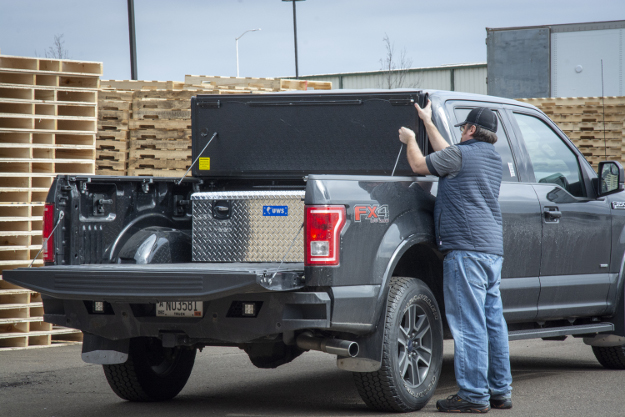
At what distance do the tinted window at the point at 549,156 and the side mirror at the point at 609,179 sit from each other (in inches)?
6.9

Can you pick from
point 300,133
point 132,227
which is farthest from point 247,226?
point 300,133

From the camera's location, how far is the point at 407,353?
5.86 metres

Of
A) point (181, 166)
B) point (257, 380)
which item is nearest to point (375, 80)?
point (181, 166)

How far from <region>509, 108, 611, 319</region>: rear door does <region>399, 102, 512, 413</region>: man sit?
105 cm

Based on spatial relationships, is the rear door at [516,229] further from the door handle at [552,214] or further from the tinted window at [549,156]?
the tinted window at [549,156]

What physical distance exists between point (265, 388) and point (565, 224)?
2.71 m

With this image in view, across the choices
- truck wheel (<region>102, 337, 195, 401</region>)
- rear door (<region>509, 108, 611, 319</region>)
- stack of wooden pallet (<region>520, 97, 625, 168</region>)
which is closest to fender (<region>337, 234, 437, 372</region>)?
truck wheel (<region>102, 337, 195, 401</region>)

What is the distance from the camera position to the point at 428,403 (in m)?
6.36

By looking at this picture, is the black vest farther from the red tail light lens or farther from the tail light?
the red tail light lens

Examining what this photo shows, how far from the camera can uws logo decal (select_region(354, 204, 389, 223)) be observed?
5.38 m

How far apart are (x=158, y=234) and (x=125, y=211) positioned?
0.97 ft

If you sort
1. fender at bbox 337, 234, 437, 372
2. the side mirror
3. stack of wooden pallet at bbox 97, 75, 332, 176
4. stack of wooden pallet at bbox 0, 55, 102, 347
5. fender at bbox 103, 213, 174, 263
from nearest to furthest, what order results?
fender at bbox 337, 234, 437, 372 < fender at bbox 103, 213, 174, 263 < the side mirror < stack of wooden pallet at bbox 0, 55, 102, 347 < stack of wooden pallet at bbox 97, 75, 332, 176

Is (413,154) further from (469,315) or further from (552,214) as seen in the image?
(552,214)

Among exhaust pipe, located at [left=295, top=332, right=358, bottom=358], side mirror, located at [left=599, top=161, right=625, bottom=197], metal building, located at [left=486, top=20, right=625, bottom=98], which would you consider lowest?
exhaust pipe, located at [left=295, top=332, right=358, bottom=358]
